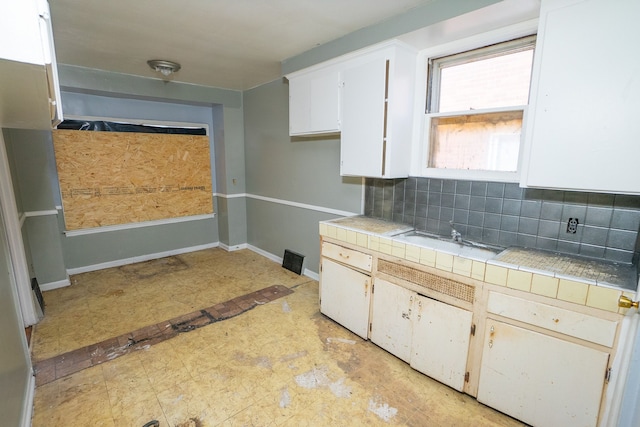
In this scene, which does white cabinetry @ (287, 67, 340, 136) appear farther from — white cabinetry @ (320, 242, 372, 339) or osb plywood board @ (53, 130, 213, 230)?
osb plywood board @ (53, 130, 213, 230)

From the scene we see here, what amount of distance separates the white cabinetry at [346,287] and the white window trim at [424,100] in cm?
95

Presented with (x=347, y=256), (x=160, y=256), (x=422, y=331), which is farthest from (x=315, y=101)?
(x=160, y=256)

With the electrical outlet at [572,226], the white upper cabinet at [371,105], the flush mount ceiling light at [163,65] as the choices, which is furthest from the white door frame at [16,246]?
the electrical outlet at [572,226]

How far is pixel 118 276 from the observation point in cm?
386

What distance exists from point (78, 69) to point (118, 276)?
8.15 feet

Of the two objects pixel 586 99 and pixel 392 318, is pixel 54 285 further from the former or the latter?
pixel 586 99

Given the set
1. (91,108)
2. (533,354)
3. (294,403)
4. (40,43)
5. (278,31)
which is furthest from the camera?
(91,108)

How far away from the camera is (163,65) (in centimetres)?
322

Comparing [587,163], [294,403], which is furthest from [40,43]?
[587,163]

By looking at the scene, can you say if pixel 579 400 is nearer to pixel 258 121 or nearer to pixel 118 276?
pixel 258 121

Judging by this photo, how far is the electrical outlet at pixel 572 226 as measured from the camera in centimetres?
187

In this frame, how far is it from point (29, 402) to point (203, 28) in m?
2.85

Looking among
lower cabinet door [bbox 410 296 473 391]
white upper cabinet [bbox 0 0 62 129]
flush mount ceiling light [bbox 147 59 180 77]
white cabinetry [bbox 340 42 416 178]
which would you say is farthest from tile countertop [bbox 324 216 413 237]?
flush mount ceiling light [bbox 147 59 180 77]

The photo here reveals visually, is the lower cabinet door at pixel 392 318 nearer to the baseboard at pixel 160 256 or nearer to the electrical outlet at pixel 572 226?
→ the electrical outlet at pixel 572 226
